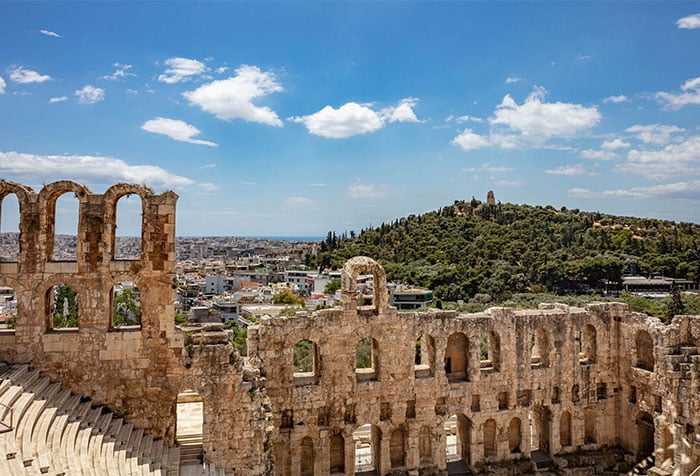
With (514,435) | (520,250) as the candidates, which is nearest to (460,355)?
(514,435)

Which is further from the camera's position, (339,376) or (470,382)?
(470,382)

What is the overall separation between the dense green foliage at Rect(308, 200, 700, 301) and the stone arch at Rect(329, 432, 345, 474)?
152ft

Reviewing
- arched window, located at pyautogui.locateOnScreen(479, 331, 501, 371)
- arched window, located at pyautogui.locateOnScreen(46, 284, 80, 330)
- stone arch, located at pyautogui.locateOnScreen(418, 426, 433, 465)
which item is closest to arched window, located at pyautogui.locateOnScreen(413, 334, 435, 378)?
stone arch, located at pyautogui.locateOnScreen(418, 426, 433, 465)

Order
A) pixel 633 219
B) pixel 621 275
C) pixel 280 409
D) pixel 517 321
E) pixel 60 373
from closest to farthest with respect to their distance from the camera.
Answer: pixel 60 373, pixel 280 409, pixel 517 321, pixel 621 275, pixel 633 219

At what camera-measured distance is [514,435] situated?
2325cm

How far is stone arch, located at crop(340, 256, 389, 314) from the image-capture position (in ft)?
65.0

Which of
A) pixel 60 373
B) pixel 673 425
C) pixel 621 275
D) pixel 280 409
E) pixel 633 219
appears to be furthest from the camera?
pixel 633 219

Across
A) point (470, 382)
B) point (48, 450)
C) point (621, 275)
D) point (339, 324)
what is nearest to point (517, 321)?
point (470, 382)

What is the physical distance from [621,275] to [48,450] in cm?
7305

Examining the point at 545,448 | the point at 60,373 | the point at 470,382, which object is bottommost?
the point at 545,448

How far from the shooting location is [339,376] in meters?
20.0

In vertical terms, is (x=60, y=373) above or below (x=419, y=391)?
above

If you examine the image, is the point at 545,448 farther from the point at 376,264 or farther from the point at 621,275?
the point at 621,275

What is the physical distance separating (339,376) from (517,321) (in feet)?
29.7
